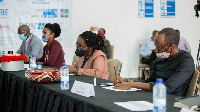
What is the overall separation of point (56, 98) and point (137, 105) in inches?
29.4

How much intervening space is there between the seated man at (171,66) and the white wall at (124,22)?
4706 mm

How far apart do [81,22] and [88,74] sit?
4.24 meters

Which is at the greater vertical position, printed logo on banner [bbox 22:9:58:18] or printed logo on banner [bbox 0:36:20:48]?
printed logo on banner [bbox 22:9:58:18]

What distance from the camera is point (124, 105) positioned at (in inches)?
68.8

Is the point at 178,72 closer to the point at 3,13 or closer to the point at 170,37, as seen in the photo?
the point at 170,37

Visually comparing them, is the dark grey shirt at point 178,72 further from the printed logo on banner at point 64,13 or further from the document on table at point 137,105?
the printed logo on banner at point 64,13

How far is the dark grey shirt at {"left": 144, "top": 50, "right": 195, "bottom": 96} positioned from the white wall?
15.8 feet

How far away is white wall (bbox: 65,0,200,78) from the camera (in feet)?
24.2

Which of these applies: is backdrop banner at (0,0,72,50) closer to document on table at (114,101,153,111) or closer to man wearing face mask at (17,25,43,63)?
man wearing face mask at (17,25,43,63)

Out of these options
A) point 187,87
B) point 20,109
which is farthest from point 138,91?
point 20,109

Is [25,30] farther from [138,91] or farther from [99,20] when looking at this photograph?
[138,91]

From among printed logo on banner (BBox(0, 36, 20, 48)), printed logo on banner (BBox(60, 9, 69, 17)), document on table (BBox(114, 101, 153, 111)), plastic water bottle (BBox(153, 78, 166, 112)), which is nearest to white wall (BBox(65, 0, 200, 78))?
printed logo on banner (BBox(60, 9, 69, 17))

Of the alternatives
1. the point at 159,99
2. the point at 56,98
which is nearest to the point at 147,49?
the point at 56,98

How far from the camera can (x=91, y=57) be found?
340cm
